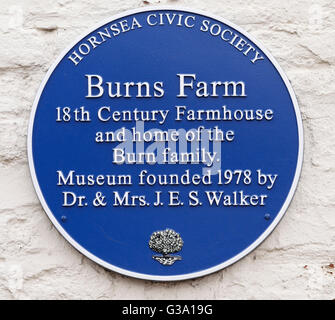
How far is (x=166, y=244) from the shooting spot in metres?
2.95

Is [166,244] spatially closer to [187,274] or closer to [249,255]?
[187,274]

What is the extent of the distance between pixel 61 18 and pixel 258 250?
141cm

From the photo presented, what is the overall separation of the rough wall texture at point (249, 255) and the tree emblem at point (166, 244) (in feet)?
0.43

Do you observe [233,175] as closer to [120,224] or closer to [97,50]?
[120,224]

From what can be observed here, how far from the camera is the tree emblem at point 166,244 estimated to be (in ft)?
9.68

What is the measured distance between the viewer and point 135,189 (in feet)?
9.86

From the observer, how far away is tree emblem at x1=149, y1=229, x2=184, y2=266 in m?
2.95

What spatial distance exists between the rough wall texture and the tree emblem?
0.43 ft

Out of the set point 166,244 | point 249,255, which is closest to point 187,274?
point 166,244

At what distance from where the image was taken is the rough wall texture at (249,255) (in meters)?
2.99

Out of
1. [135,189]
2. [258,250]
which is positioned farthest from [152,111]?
[258,250]

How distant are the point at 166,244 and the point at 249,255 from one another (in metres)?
0.38

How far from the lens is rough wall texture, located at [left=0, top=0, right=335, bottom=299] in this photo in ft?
9.82

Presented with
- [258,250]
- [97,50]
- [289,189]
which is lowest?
[258,250]
